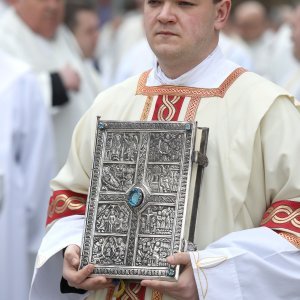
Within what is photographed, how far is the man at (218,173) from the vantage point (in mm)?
3605

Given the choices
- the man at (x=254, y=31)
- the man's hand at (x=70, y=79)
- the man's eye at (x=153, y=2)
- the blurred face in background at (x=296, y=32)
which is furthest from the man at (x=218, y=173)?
the man at (x=254, y=31)

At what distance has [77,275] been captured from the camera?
366cm

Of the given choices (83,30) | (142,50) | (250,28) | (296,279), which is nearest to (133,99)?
(296,279)

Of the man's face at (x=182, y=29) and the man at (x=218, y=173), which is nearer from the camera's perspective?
the man at (x=218, y=173)

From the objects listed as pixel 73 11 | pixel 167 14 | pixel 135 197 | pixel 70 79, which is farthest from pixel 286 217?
pixel 73 11

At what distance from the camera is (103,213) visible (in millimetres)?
3748

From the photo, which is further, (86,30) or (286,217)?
(86,30)

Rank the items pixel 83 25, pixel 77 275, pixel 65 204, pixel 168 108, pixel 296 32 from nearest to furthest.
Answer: pixel 77 275, pixel 168 108, pixel 65 204, pixel 296 32, pixel 83 25

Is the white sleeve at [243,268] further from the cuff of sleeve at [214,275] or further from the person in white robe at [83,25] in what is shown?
the person in white robe at [83,25]

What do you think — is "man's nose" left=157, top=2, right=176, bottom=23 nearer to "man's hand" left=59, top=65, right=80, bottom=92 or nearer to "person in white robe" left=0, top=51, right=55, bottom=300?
"person in white robe" left=0, top=51, right=55, bottom=300

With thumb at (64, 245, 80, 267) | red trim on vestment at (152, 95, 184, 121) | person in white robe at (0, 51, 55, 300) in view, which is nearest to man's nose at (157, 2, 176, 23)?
red trim on vestment at (152, 95, 184, 121)

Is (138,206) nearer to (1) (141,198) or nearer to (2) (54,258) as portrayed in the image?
(1) (141,198)

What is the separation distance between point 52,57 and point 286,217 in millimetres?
4396

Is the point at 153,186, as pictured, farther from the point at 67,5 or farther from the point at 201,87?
the point at 67,5
